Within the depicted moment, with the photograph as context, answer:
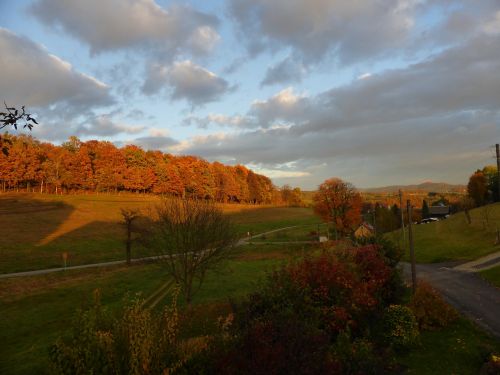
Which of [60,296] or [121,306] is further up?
[121,306]

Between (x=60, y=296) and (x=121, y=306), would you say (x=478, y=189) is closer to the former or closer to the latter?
(x=121, y=306)

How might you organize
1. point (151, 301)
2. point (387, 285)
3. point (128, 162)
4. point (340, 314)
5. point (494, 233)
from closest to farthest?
point (340, 314)
point (387, 285)
point (151, 301)
point (494, 233)
point (128, 162)

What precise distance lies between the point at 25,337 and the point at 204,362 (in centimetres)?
1967

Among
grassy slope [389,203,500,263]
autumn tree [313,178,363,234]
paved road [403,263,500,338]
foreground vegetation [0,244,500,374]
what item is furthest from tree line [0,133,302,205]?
paved road [403,263,500,338]

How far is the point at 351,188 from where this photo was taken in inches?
2525

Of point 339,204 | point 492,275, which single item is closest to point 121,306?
point 492,275

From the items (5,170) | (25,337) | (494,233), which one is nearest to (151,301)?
(25,337)

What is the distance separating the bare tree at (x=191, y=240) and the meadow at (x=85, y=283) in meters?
1.89

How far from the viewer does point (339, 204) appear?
62.2 meters

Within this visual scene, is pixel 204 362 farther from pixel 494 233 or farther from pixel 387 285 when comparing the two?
pixel 494 233

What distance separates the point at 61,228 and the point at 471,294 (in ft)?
192

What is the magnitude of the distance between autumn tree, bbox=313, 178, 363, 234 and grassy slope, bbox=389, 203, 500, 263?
9.38 meters

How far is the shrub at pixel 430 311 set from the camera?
16766 mm

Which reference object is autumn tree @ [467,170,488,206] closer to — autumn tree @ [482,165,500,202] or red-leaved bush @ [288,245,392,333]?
autumn tree @ [482,165,500,202]
